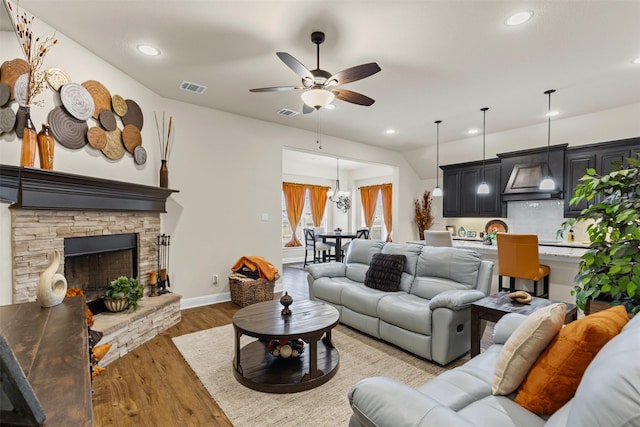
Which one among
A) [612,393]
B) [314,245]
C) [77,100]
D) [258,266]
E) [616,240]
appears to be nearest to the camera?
[612,393]

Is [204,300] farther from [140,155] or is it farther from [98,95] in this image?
[98,95]

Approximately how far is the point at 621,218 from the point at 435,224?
18.8ft

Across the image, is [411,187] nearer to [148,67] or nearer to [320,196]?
[320,196]

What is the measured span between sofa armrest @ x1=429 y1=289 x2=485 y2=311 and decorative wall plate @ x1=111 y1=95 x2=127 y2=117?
12.3 feet

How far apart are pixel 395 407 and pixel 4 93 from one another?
3.23 metres

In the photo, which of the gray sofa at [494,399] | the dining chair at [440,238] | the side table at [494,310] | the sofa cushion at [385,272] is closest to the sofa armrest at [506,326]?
the gray sofa at [494,399]

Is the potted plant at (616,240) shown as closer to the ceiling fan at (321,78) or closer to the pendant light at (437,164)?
the ceiling fan at (321,78)

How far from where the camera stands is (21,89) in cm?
230

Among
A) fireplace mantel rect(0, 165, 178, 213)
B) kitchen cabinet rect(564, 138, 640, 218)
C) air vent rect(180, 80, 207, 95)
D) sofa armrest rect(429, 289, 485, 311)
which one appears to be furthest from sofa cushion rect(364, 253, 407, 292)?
kitchen cabinet rect(564, 138, 640, 218)

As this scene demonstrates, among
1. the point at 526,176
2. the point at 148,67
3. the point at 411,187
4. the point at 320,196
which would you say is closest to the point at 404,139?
the point at 411,187

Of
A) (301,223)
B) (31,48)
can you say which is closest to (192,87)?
(31,48)

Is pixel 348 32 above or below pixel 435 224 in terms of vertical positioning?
above

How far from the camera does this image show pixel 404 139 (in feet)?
20.3

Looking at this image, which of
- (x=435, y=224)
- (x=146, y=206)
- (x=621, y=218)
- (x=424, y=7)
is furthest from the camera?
(x=435, y=224)
